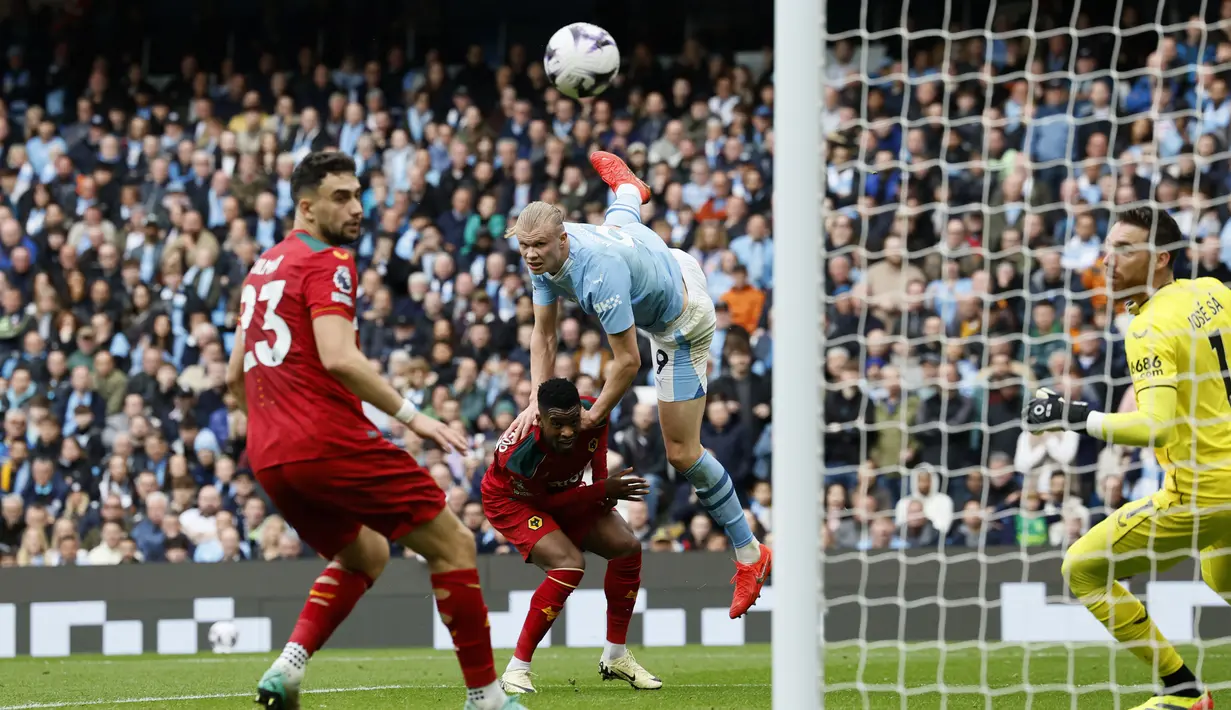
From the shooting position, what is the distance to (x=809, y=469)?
5.04m

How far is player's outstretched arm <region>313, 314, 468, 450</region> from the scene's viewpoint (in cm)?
518

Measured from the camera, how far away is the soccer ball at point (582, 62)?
848 cm

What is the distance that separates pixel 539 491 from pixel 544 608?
601mm

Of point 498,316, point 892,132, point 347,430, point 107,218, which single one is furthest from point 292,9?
point 347,430

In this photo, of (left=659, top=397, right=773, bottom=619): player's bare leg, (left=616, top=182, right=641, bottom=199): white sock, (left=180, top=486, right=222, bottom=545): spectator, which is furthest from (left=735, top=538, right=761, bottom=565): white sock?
(left=180, top=486, right=222, bottom=545): spectator

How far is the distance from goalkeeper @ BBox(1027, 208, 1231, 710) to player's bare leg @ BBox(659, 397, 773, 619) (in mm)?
2033

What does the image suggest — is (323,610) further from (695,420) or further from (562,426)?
(695,420)

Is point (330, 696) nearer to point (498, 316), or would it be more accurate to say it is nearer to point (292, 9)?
point (498, 316)

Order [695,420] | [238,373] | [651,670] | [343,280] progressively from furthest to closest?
[651,670] < [695,420] < [238,373] < [343,280]

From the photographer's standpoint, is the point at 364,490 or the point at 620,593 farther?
the point at 620,593

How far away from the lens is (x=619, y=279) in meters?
7.58

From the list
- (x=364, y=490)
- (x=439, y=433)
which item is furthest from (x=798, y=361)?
(x=364, y=490)

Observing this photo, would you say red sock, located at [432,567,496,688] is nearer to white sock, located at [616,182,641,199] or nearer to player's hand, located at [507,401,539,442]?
player's hand, located at [507,401,539,442]

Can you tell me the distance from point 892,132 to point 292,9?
286 inches
